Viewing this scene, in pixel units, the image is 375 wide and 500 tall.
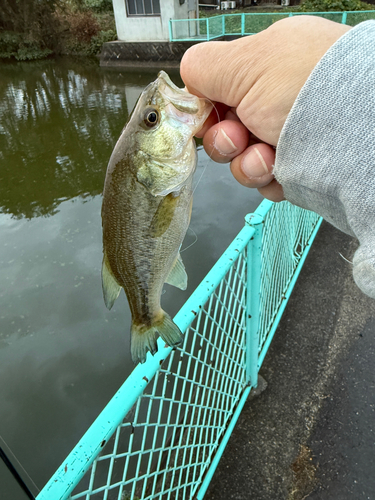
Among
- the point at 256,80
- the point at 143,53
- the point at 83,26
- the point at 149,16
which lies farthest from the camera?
the point at 83,26

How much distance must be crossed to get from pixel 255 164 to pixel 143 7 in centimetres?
2200

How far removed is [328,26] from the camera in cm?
112

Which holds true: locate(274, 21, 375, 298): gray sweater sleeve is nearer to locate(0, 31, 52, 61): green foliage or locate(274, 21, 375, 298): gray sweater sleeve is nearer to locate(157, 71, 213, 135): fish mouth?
locate(157, 71, 213, 135): fish mouth

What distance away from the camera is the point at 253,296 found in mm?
2295

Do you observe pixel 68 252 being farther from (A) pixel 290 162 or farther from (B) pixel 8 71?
(B) pixel 8 71

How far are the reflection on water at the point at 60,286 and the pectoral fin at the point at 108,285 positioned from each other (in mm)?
710

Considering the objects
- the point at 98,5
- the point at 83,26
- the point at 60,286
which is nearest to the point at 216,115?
the point at 60,286

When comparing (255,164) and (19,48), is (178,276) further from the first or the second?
(19,48)

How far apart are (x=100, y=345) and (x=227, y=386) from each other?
6.60ft

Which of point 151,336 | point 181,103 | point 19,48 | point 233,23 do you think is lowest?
point 19,48

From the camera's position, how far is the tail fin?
1288mm

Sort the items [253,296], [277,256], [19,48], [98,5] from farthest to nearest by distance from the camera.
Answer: [98,5] → [19,48] → [277,256] → [253,296]

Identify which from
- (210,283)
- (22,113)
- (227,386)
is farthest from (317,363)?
(22,113)

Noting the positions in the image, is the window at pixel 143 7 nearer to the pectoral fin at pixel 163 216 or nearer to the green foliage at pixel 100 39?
the green foliage at pixel 100 39
